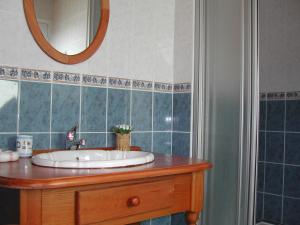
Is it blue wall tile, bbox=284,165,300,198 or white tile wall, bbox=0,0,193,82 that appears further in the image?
blue wall tile, bbox=284,165,300,198

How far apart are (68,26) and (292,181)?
6.63ft

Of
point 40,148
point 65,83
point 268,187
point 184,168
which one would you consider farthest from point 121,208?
point 268,187

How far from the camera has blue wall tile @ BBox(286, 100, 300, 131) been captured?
2594 mm

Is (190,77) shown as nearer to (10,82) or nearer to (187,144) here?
(187,144)

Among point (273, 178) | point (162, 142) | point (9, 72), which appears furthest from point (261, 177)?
point (9, 72)

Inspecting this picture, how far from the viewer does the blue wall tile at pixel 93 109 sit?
1.68 meters

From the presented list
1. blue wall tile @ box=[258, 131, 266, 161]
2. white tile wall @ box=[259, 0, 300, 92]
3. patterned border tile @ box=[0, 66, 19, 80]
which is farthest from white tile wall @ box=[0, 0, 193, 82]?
blue wall tile @ box=[258, 131, 266, 161]

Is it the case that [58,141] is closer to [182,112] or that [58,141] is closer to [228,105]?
[182,112]

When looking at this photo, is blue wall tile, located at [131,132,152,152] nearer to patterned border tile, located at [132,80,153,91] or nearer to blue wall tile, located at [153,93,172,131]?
blue wall tile, located at [153,93,172,131]

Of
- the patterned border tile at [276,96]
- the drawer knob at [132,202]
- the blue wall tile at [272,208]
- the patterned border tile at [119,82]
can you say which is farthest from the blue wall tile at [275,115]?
the drawer knob at [132,202]

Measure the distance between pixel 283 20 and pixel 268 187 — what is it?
53.1 inches

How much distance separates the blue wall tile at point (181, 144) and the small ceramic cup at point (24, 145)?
905 mm

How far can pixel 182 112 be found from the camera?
200 centimetres

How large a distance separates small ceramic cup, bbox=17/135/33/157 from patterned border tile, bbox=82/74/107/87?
1.37 feet
